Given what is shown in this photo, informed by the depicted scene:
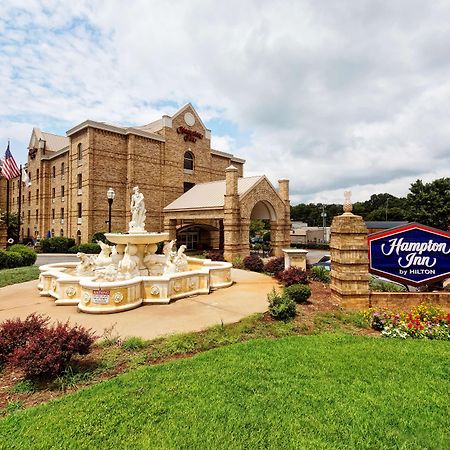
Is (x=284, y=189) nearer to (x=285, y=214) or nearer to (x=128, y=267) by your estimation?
(x=285, y=214)

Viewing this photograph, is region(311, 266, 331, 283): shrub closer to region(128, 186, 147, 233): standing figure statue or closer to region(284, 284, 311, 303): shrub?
region(284, 284, 311, 303): shrub

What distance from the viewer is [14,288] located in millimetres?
12234

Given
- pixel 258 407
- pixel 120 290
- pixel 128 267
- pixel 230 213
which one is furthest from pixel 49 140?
pixel 258 407

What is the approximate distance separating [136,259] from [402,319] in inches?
367

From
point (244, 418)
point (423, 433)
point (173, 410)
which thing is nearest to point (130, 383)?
point (173, 410)

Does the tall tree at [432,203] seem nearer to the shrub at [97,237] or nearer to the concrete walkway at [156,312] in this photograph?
the concrete walkway at [156,312]

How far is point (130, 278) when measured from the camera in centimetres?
1055

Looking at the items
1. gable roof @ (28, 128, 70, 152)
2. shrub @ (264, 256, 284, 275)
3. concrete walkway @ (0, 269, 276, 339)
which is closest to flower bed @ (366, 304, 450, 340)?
concrete walkway @ (0, 269, 276, 339)

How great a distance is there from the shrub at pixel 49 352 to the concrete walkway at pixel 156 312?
1896 millimetres

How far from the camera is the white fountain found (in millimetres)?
8773

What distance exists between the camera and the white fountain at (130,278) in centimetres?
877

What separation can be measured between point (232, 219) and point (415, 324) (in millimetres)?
16784

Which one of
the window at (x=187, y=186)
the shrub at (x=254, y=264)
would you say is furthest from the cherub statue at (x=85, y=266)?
the window at (x=187, y=186)

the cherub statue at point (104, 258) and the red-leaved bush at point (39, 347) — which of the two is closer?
the red-leaved bush at point (39, 347)
